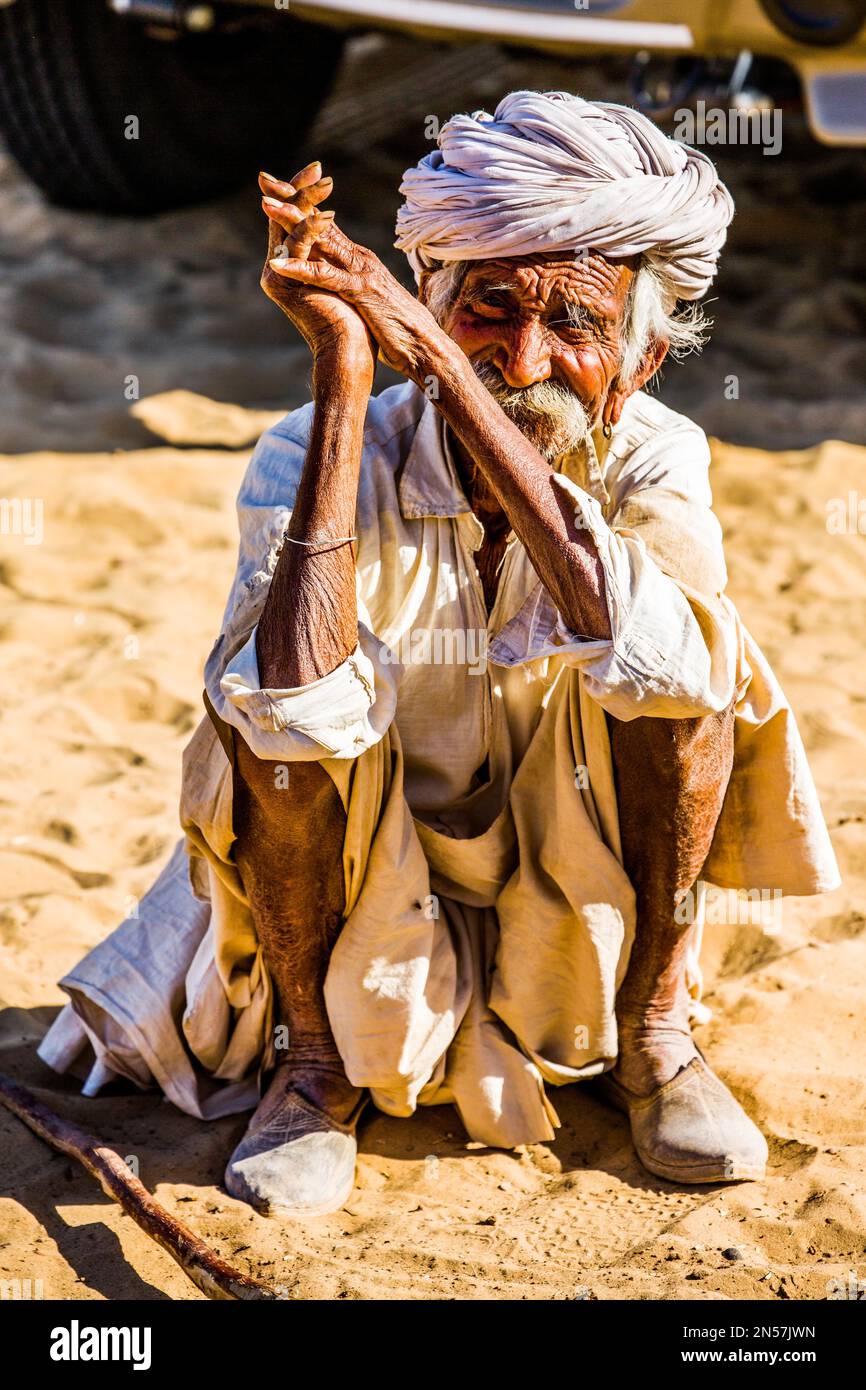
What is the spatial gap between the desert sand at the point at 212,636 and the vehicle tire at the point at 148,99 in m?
0.21

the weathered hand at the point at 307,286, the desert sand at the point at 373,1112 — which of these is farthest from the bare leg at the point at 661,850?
the weathered hand at the point at 307,286

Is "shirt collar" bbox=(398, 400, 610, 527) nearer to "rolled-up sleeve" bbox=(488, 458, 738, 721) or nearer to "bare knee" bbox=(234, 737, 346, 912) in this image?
"rolled-up sleeve" bbox=(488, 458, 738, 721)

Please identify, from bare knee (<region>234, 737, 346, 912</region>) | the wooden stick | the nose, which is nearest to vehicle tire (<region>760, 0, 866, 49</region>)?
the nose

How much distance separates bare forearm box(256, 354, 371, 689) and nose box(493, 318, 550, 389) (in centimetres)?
23

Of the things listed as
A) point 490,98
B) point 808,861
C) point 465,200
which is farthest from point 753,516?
point 490,98

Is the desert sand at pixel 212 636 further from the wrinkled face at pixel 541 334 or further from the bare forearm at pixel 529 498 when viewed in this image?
the wrinkled face at pixel 541 334

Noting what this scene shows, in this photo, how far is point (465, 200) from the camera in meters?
2.16

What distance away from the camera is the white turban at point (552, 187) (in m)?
2.15

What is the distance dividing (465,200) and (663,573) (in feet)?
1.84

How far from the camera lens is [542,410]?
2.20 meters

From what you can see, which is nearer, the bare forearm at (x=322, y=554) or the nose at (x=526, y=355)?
the bare forearm at (x=322, y=554)

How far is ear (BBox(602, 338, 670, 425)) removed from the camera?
2.29m

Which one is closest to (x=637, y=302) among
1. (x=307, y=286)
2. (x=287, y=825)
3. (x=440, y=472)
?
(x=440, y=472)

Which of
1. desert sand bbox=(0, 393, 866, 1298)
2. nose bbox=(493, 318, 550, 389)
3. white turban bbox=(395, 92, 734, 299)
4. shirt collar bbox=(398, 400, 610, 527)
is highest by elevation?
white turban bbox=(395, 92, 734, 299)
